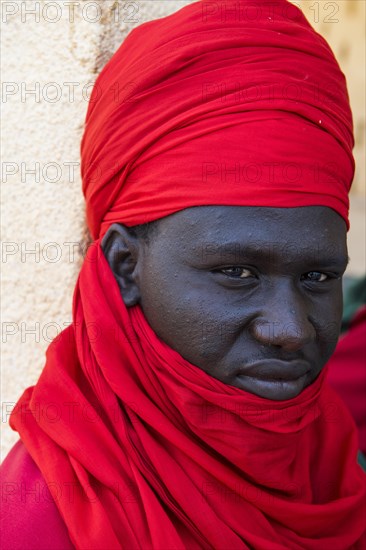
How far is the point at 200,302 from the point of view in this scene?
1656 millimetres

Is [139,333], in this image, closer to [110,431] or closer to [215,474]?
[110,431]

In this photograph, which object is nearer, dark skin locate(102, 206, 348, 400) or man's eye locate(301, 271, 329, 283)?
dark skin locate(102, 206, 348, 400)

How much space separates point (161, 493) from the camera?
1.71 metres

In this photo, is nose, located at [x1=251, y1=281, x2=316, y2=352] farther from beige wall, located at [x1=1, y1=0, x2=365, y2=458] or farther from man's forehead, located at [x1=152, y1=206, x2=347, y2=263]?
beige wall, located at [x1=1, y1=0, x2=365, y2=458]

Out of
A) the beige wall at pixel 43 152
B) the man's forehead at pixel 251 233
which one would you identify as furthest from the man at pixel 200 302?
the beige wall at pixel 43 152

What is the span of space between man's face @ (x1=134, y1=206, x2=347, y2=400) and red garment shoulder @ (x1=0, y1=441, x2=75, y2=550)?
42cm

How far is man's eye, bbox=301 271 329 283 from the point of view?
173 cm

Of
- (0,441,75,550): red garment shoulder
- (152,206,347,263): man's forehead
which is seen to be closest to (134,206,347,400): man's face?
(152,206,347,263): man's forehead

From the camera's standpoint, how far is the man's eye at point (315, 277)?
173cm

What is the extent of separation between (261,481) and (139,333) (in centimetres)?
43

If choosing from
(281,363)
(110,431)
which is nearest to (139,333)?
(110,431)

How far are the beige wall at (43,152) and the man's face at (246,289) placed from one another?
24.3 inches

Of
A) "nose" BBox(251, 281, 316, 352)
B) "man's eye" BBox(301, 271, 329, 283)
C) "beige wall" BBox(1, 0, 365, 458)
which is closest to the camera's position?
"nose" BBox(251, 281, 316, 352)

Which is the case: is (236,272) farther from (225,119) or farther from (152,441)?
(152,441)
